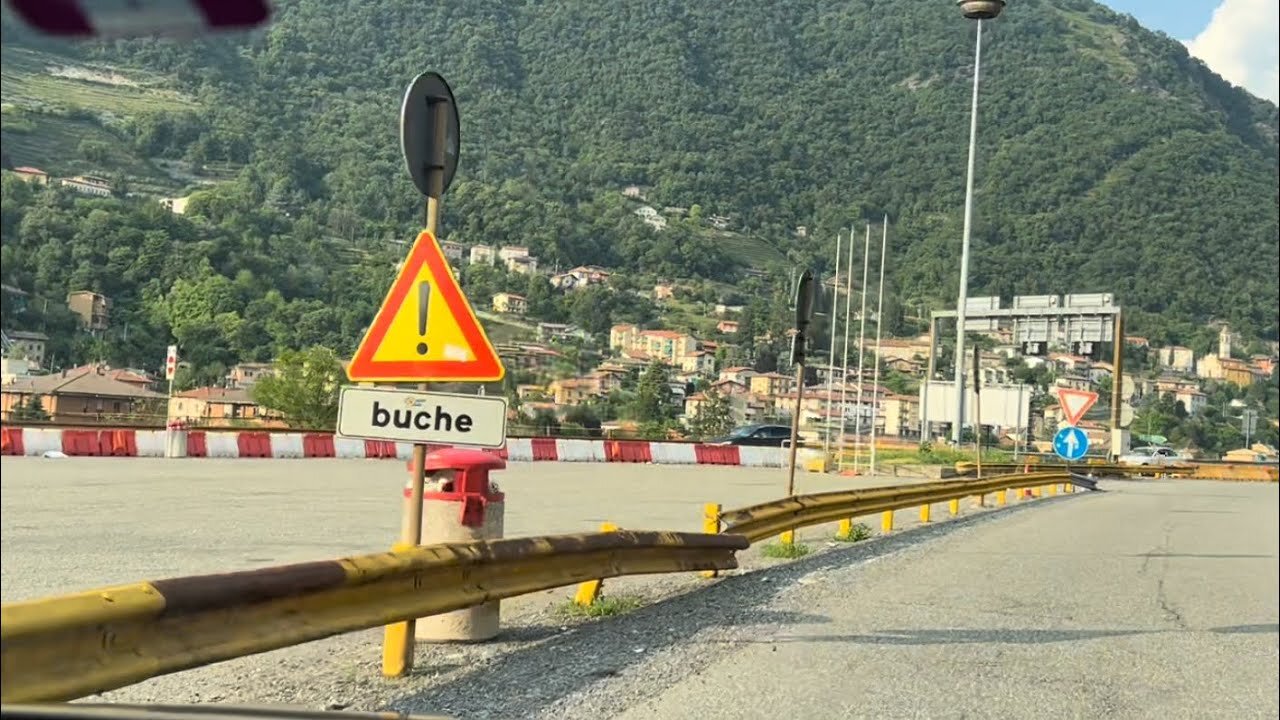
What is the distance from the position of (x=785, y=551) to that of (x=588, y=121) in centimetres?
496

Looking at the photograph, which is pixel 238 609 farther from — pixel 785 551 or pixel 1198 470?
pixel 1198 470

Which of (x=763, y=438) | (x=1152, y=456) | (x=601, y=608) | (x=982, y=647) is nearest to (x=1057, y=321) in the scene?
(x=763, y=438)

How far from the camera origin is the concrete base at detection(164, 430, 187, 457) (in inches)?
1019

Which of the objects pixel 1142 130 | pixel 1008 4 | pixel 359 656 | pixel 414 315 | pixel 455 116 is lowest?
pixel 359 656

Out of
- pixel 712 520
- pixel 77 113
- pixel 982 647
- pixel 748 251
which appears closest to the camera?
pixel 77 113

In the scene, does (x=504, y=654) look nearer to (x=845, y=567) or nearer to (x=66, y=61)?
(x=66, y=61)

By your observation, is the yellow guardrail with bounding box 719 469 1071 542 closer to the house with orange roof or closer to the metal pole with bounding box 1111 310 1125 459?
the house with orange roof

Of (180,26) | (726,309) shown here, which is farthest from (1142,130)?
(180,26)

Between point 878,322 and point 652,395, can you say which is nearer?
point 652,395

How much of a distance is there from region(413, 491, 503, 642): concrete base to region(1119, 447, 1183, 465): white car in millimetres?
53091

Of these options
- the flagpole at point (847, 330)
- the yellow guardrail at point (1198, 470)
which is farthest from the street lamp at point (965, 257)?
the yellow guardrail at point (1198, 470)

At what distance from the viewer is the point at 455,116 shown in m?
6.23

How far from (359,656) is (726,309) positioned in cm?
1053

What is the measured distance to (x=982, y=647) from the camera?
25.3ft
